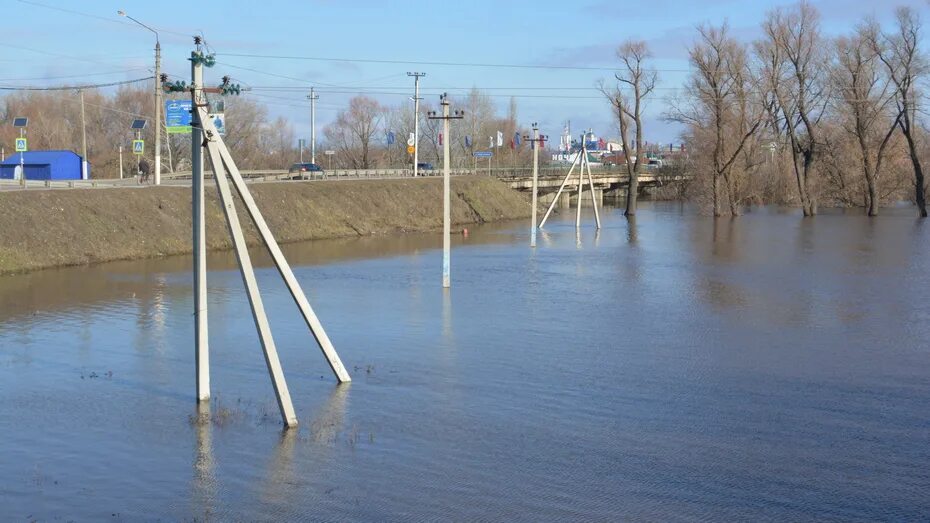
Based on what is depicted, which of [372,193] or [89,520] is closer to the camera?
[89,520]

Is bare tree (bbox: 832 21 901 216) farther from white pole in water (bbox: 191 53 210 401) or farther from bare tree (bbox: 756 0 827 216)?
white pole in water (bbox: 191 53 210 401)

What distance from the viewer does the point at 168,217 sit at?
140 feet

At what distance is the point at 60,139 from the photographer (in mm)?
98688

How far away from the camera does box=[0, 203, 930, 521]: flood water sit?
34.5ft

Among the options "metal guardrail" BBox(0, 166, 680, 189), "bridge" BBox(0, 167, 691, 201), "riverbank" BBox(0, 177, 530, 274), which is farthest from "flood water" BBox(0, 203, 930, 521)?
"bridge" BBox(0, 167, 691, 201)

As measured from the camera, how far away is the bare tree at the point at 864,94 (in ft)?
234

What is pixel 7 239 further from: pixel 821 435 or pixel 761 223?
pixel 761 223

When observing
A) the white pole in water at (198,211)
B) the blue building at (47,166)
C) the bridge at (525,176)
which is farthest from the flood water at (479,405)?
the blue building at (47,166)

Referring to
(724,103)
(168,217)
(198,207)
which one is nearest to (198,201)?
(198,207)

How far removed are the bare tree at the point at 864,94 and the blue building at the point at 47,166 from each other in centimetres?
5429

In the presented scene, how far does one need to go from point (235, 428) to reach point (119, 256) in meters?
26.2

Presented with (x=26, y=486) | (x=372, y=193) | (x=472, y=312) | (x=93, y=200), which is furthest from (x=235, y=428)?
(x=372, y=193)

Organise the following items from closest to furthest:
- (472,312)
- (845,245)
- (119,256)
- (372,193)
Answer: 1. (472,312)
2. (119,256)
3. (845,245)
4. (372,193)

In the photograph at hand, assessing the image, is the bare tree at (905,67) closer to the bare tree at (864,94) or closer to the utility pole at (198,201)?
the bare tree at (864,94)
